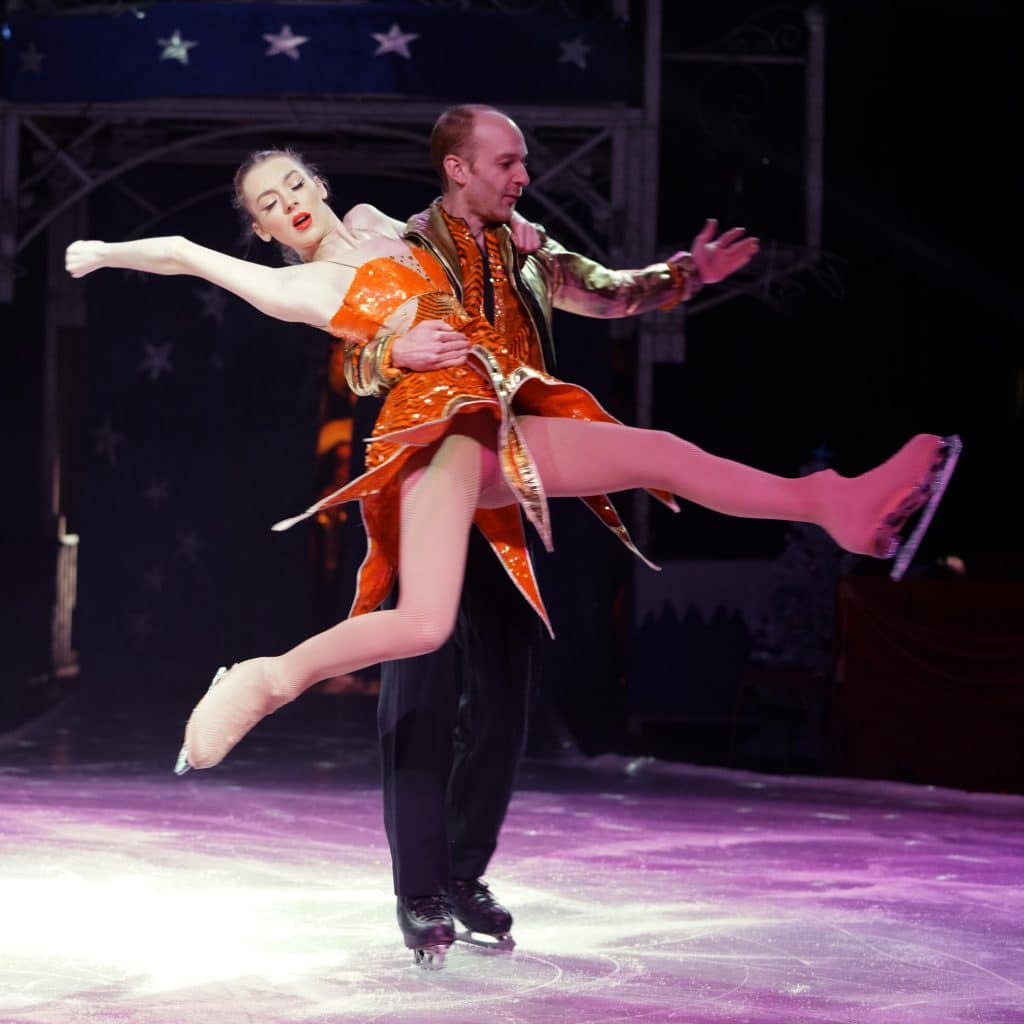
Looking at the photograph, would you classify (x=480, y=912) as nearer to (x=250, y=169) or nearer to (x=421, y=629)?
(x=421, y=629)

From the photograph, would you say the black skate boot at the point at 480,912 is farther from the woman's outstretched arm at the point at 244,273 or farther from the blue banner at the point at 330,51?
the blue banner at the point at 330,51

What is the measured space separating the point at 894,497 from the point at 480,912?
3.30 ft

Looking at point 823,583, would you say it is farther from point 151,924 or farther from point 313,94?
point 151,924

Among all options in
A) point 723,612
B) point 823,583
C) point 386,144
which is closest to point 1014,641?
point 823,583

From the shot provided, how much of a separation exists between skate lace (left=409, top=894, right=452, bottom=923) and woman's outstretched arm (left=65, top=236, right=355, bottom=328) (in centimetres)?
97

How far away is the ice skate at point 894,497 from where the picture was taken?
247 centimetres

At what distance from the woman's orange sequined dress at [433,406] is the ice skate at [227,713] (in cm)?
24

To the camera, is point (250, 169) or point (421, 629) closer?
point (421, 629)

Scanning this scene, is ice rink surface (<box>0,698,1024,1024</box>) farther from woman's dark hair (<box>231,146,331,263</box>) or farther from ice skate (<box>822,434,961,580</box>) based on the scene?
woman's dark hair (<box>231,146,331,263</box>)

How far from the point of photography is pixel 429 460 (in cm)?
257

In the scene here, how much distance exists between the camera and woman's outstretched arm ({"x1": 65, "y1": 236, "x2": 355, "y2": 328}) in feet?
8.61

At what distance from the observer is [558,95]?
730cm

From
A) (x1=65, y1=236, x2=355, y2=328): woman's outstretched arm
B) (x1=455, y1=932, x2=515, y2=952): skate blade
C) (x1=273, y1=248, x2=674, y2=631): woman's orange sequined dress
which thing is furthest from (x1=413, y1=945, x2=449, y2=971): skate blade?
(x1=65, y1=236, x2=355, y2=328): woman's outstretched arm

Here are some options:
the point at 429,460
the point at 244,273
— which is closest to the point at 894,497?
the point at 429,460
